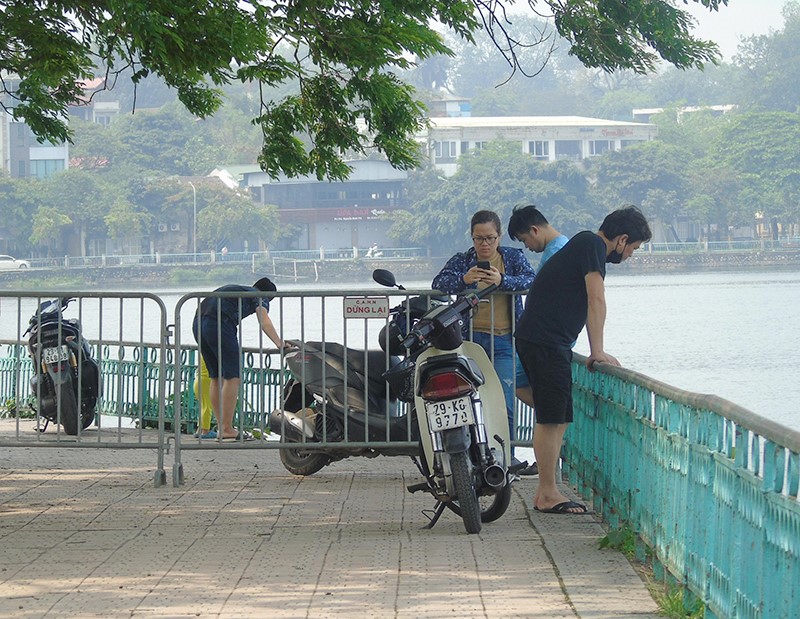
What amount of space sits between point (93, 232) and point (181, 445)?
95.6 metres

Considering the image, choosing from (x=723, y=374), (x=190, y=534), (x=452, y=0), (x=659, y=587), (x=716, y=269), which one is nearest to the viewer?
(x=659, y=587)

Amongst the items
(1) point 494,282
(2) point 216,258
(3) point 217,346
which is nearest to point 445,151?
(2) point 216,258

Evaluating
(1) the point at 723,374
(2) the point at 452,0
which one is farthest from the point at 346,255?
(2) the point at 452,0

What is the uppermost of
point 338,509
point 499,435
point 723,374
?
point 499,435

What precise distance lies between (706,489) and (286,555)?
95.1 inches

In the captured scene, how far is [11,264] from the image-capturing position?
305ft

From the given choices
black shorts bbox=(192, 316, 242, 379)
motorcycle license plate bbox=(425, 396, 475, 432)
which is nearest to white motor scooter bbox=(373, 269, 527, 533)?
motorcycle license plate bbox=(425, 396, 475, 432)

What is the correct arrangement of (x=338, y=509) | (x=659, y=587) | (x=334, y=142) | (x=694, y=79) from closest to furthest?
1. (x=659, y=587)
2. (x=338, y=509)
3. (x=334, y=142)
4. (x=694, y=79)

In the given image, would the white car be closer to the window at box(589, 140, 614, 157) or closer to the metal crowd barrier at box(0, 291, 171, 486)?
the window at box(589, 140, 614, 157)

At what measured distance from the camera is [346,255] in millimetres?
100188

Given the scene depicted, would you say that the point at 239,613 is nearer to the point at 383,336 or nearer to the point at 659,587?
the point at 659,587

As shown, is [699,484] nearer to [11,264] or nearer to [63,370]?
[63,370]

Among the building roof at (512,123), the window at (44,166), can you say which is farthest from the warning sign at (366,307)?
the building roof at (512,123)

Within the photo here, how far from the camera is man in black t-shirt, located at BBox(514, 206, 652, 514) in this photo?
275 inches
